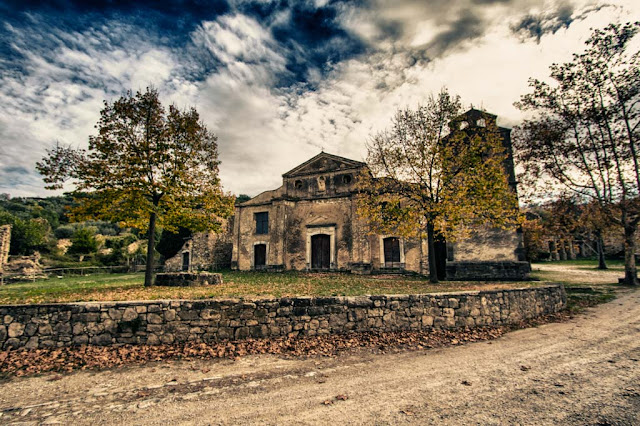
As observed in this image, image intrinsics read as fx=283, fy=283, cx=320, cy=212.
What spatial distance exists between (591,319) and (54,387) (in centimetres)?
1300

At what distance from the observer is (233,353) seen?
19.7ft

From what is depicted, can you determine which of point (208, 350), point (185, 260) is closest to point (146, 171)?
point (208, 350)

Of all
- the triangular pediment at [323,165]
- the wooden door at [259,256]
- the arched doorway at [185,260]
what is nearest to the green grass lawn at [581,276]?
the triangular pediment at [323,165]

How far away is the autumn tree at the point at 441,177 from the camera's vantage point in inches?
448

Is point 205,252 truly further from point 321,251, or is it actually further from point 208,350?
point 208,350

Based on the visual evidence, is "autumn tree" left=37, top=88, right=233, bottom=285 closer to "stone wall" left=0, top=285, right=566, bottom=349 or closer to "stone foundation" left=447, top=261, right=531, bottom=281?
"stone wall" left=0, top=285, right=566, bottom=349

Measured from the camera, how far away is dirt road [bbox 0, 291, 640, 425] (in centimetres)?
360

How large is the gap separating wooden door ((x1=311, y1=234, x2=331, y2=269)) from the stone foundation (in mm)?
8587

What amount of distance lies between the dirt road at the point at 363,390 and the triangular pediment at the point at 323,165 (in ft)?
54.7

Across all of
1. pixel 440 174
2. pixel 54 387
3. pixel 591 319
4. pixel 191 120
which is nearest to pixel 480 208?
pixel 440 174

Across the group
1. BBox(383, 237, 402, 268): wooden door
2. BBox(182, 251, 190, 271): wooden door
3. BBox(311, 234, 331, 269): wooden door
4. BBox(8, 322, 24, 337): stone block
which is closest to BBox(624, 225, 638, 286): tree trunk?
BBox(383, 237, 402, 268): wooden door

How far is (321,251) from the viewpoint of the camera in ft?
69.7

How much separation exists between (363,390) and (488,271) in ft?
42.9

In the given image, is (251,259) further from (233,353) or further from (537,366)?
(537,366)
